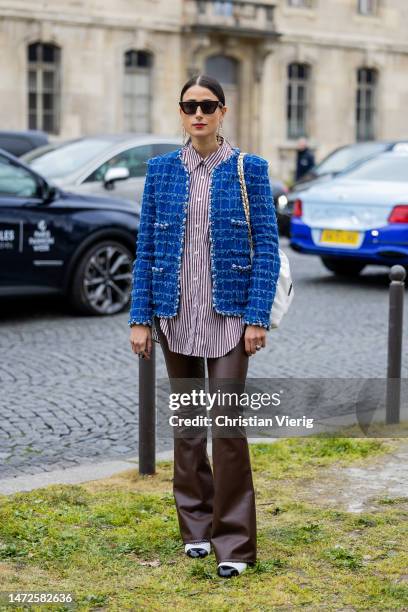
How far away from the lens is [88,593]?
4.35 metres

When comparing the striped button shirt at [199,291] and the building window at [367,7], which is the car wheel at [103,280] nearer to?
the striped button shirt at [199,291]

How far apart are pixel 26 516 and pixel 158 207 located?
4.80 ft

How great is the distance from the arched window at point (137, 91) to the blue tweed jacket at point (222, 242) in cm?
2945

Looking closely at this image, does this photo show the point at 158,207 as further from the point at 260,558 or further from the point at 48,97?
the point at 48,97

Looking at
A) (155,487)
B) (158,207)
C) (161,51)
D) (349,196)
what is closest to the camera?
(158,207)

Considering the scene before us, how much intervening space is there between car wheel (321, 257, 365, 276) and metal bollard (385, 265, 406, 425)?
7593 mm

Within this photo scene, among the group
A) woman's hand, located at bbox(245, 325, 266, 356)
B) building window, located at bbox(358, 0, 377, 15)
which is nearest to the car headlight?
woman's hand, located at bbox(245, 325, 266, 356)

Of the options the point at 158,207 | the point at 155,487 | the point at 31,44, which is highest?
the point at 31,44

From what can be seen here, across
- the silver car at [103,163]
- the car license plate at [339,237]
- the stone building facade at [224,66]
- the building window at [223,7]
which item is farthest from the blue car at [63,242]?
the building window at [223,7]

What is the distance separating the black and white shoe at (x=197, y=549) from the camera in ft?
15.6

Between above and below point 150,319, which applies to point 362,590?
below

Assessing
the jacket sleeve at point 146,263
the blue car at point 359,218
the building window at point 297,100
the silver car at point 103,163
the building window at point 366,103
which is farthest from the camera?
the building window at point 366,103

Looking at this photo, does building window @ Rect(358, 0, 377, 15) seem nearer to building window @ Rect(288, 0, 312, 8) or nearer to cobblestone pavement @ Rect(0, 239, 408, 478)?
building window @ Rect(288, 0, 312, 8)

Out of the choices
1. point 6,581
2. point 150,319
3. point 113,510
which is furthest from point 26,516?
point 150,319
